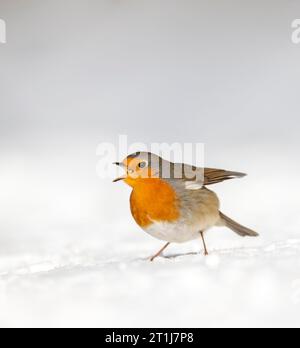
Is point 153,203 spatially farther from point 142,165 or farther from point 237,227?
point 237,227

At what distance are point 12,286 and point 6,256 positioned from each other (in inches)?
15.1

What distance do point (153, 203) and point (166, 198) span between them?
27 millimetres

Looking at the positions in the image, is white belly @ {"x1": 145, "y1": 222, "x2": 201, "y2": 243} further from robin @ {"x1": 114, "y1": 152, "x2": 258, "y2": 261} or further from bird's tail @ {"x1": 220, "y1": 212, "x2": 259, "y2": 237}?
bird's tail @ {"x1": 220, "y1": 212, "x2": 259, "y2": 237}

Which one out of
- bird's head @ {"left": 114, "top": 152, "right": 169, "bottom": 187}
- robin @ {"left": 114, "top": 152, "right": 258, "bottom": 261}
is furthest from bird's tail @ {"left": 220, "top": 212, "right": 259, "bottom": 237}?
bird's head @ {"left": 114, "top": 152, "right": 169, "bottom": 187}

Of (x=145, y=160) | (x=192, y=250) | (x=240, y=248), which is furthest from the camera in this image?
(x=192, y=250)

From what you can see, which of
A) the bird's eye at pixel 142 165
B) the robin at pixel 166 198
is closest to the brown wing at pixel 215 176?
the robin at pixel 166 198

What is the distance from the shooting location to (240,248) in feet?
4.44

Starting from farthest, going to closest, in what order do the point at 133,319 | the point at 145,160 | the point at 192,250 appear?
1. the point at 192,250
2. the point at 145,160
3. the point at 133,319

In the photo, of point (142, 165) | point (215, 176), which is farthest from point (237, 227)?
point (142, 165)

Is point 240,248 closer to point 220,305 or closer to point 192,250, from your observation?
point 192,250

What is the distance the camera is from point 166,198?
1.23m

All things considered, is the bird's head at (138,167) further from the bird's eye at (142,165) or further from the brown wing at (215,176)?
the brown wing at (215,176)

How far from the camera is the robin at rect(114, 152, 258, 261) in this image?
1.23 m

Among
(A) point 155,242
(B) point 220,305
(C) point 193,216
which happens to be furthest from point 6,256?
(B) point 220,305
